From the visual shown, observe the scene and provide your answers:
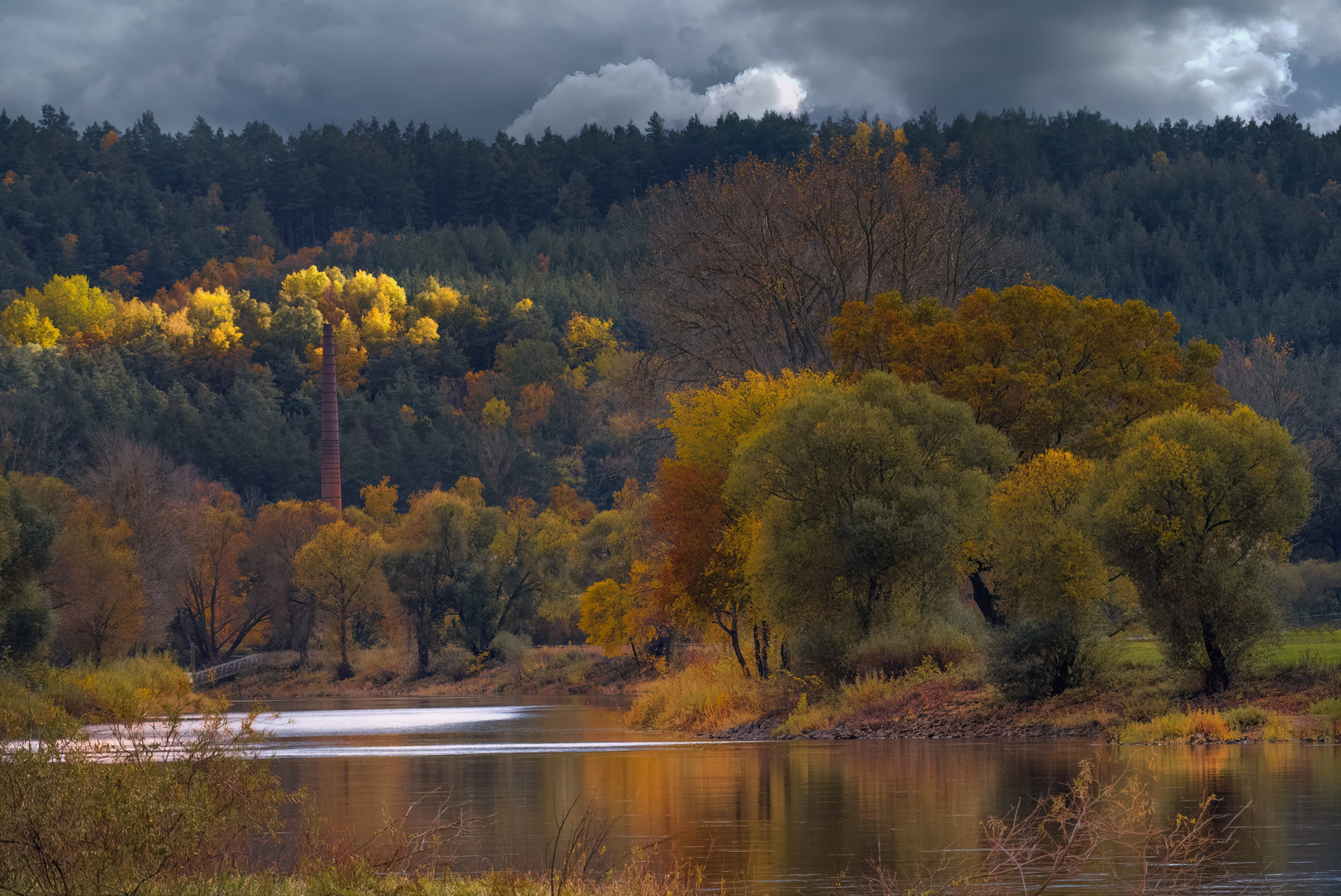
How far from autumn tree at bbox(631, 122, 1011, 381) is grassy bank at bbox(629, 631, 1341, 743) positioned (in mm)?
15331

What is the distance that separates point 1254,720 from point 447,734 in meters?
27.2

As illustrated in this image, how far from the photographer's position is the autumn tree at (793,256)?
61500 mm

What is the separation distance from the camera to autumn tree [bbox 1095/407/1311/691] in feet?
127

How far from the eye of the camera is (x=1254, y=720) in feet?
120

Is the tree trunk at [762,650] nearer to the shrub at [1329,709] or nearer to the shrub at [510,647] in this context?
the shrub at [1329,709]

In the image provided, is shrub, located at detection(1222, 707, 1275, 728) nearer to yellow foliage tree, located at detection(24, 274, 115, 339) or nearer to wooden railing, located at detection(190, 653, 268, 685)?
wooden railing, located at detection(190, 653, 268, 685)

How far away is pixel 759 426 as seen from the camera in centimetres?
5156

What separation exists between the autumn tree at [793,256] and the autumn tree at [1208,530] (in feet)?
72.4

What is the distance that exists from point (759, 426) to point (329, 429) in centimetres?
10314

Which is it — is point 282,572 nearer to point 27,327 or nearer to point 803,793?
point 27,327

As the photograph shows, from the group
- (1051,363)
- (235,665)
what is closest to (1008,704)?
(1051,363)

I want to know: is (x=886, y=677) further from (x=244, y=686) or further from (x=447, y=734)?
(x=244, y=686)

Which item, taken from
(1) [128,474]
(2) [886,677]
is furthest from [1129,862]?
(1) [128,474]

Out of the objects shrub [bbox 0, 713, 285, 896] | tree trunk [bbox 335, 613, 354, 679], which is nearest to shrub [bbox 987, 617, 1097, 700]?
shrub [bbox 0, 713, 285, 896]
